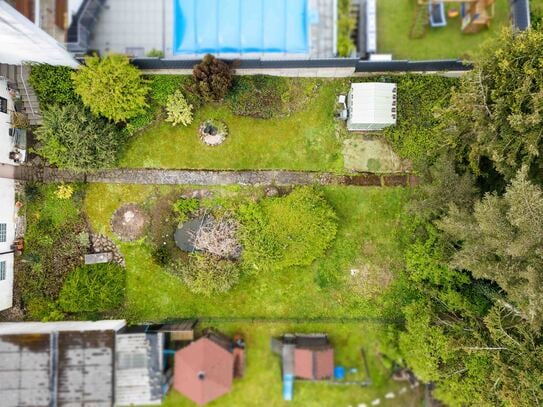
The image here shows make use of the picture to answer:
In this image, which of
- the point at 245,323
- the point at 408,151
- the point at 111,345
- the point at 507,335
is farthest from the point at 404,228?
the point at 111,345

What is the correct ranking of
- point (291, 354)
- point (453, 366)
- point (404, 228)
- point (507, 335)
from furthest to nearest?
point (404, 228)
point (291, 354)
point (453, 366)
point (507, 335)

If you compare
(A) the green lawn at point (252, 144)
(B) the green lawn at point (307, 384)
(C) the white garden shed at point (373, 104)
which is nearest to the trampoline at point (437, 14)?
(C) the white garden shed at point (373, 104)

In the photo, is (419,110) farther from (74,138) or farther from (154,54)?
(74,138)

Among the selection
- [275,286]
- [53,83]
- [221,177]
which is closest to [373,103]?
[221,177]

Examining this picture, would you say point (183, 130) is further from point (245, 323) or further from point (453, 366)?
point (453, 366)

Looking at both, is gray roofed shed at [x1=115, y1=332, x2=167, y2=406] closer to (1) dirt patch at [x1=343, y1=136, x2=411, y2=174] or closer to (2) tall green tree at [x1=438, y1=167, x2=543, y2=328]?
(1) dirt patch at [x1=343, y1=136, x2=411, y2=174]

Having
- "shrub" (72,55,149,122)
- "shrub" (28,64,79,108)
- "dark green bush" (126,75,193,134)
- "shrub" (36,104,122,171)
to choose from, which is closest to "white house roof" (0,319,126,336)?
"shrub" (36,104,122,171)
